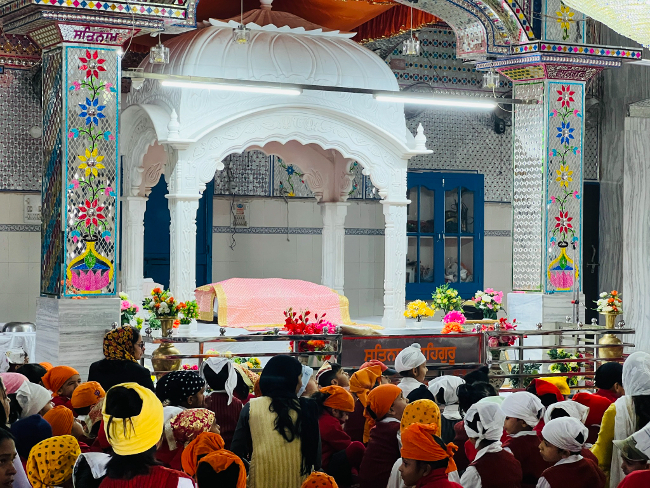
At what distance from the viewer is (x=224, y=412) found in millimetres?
4605

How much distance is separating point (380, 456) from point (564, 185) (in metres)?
5.84

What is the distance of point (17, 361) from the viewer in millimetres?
6039

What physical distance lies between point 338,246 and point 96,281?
4.64m

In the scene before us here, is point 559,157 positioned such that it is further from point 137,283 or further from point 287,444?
point 287,444

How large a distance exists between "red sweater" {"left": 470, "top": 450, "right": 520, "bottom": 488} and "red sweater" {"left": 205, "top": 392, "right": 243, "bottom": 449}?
120 centimetres

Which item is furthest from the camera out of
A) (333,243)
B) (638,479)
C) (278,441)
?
(333,243)

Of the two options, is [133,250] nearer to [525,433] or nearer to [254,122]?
[254,122]

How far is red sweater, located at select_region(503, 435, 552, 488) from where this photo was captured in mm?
4316

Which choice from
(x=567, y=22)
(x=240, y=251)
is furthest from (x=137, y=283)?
(x=567, y=22)

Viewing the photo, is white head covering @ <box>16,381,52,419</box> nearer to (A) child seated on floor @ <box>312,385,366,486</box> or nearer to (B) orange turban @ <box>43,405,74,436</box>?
(B) orange turban @ <box>43,405,74,436</box>

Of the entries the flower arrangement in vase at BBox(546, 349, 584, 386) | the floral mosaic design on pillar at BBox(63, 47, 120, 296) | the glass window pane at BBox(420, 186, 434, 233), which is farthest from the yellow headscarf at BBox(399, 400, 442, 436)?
the glass window pane at BBox(420, 186, 434, 233)

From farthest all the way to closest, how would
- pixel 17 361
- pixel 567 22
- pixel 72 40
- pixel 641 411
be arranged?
pixel 567 22, pixel 72 40, pixel 17 361, pixel 641 411

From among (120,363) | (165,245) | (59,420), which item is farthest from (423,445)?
(165,245)

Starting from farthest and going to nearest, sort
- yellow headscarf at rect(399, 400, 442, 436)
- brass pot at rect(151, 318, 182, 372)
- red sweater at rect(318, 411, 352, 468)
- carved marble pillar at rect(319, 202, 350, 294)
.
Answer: carved marble pillar at rect(319, 202, 350, 294) → brass pot at rect(151, 318, 182, 372) → red sweater at rect(318, 411, 352, 468) → yellow headscarf at rect(399, 400, 442, 436)
